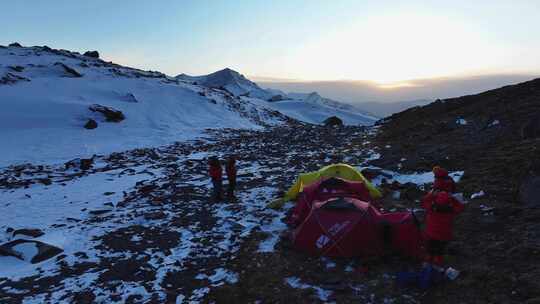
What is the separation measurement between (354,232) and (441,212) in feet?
6.73

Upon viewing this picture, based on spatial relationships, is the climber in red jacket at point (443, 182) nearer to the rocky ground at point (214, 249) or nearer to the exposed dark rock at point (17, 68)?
the rocky ground at point (214, 249)

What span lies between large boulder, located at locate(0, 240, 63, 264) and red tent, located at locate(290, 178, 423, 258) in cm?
662

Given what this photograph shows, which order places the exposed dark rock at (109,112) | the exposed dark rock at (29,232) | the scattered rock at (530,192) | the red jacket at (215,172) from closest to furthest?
the scattered rock at (530,192)
the exposed dark rock at (29,232)
the red jacket at (215,172)
the exposed dark rock at (109,112)

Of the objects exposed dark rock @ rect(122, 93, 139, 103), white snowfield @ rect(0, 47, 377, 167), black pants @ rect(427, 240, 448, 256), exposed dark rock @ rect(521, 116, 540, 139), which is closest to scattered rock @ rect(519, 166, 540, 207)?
black pants @ rect(427, 240, 448, 256)

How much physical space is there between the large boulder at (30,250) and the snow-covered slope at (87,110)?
1736 centimetres

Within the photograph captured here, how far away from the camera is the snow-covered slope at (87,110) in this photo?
110 ft

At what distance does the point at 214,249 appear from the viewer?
37.3 ft

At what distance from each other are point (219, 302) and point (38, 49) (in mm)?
93144

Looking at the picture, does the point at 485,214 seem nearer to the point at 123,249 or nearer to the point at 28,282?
the point at 123,249

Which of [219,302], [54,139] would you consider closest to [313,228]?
[219,302]

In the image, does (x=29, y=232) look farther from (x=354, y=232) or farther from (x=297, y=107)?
(x=297, y=107)

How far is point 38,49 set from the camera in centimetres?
8619

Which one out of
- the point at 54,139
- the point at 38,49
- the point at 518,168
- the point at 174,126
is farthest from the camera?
the point at 38,49

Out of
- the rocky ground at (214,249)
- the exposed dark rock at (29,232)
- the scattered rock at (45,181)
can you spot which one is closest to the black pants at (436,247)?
the rocky ground at (214,249)
